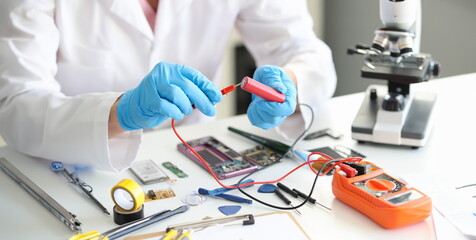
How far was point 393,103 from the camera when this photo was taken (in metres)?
1.35

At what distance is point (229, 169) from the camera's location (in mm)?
1191

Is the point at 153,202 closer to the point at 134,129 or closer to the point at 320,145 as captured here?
the point at 134,129

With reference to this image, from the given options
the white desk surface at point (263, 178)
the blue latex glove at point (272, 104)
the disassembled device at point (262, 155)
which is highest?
the blue latex glove at point (272, 104)

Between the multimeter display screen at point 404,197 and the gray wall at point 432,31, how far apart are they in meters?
1.62

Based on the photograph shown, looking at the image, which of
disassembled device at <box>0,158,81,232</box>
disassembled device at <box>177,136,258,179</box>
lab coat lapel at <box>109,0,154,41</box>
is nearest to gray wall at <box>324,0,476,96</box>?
lab coat lapel at <box>109,0,154,41</box>

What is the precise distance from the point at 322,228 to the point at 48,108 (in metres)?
0.70

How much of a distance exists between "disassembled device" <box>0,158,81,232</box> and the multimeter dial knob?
1.80 feet

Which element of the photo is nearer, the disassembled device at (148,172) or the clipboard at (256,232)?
the clipboard at (256,232)

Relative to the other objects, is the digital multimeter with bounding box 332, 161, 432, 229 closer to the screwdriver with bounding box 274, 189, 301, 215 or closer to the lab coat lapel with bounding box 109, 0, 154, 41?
the screwdriver with bounding box 274, 189, 301, 215

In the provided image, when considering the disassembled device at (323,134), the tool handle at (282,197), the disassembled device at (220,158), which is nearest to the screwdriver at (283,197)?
the tool handle at (282,197)

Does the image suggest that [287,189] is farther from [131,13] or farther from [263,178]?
[131,13]

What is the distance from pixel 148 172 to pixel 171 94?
0.23m

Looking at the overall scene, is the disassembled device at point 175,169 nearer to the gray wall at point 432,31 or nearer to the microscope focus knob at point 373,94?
the microscope focus knob at point 373,94

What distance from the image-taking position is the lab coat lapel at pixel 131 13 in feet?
4.88
